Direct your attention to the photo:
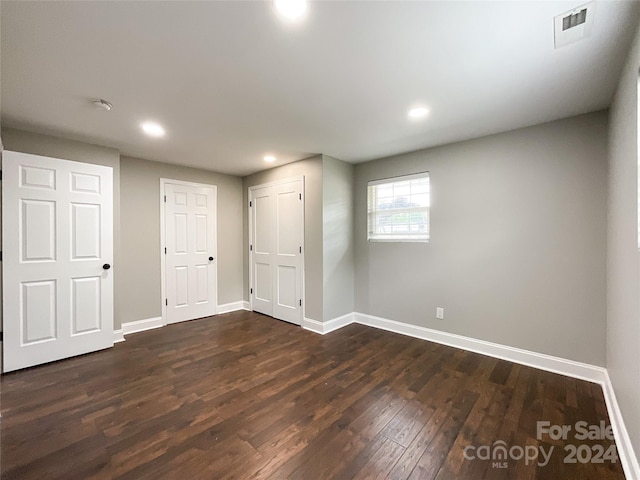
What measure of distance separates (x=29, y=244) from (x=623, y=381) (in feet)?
16.6

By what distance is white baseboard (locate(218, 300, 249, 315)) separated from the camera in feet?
15.1

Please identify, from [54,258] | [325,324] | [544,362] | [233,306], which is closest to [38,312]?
[54,258]

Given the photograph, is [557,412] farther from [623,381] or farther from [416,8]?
[416,8]

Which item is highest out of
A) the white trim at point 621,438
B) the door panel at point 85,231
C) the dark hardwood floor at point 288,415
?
the door panel at point 85,231

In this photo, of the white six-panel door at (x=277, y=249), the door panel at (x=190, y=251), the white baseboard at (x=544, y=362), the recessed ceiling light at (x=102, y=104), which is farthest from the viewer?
the door panel at (x=190, y=251)

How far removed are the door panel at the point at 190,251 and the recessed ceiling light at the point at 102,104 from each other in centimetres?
183

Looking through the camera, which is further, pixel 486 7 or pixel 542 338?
pixel 542 338

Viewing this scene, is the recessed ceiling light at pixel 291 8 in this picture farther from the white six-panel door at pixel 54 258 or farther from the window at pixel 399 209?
the white six-panel door at pixel 54 258

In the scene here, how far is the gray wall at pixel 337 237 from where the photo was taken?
3.65 metres

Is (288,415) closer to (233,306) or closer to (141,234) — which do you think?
(233,306)

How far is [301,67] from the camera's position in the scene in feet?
5.71

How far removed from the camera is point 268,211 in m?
4.37

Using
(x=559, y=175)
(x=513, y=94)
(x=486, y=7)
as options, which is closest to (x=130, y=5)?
(x=486, y=7)

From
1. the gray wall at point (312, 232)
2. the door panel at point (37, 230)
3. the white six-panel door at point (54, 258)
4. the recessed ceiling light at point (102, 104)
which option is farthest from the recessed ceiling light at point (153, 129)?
the gray wall at point (312, 232)
